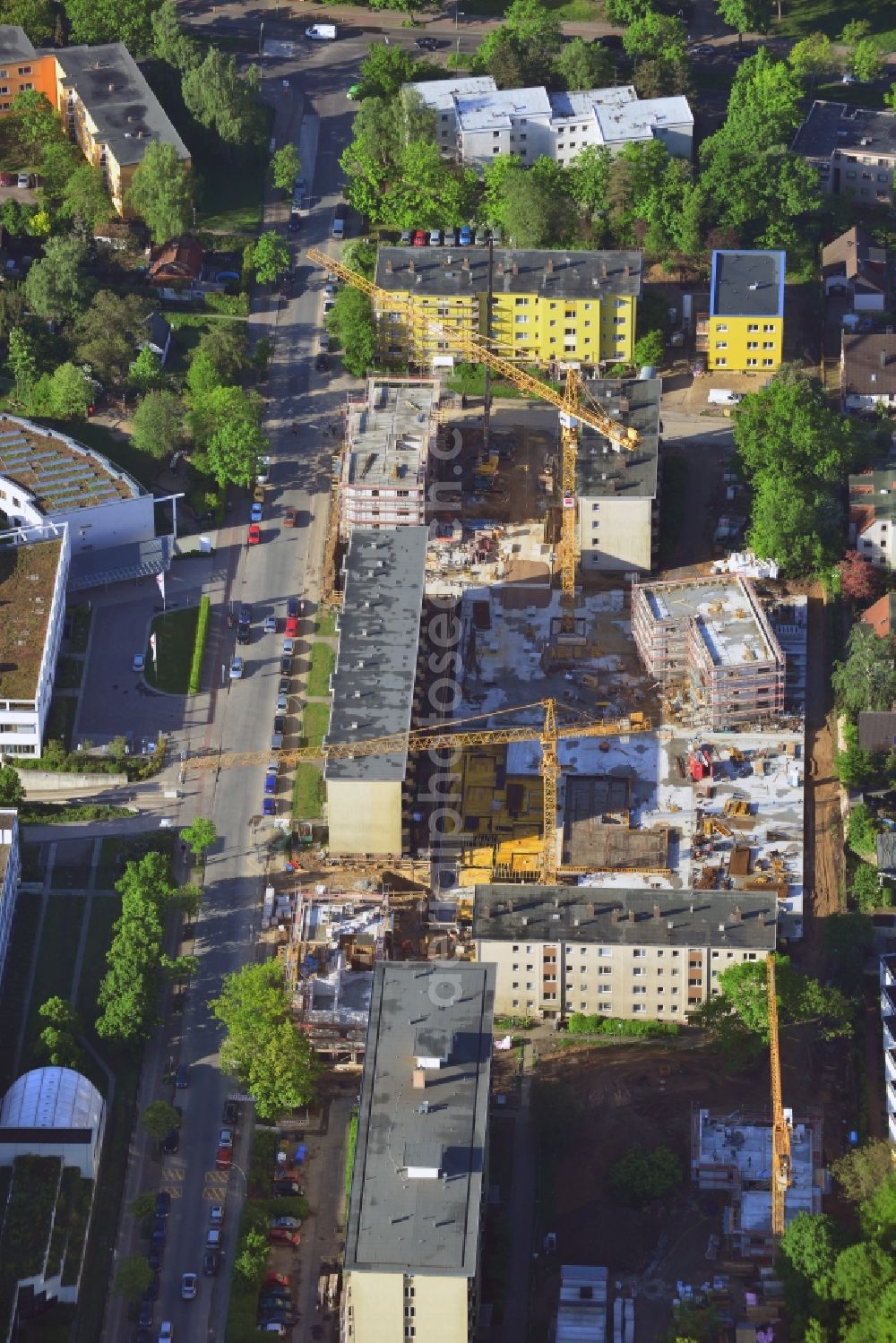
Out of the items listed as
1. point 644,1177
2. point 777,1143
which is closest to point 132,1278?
point 644,1177

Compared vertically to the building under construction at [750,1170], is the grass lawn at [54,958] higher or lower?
higher

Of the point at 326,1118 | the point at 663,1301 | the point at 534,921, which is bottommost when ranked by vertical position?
the point at 663,1301

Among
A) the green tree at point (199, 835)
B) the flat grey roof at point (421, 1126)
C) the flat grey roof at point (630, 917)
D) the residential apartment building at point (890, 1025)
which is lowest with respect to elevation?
the flat grey roof at point (421, 1126)

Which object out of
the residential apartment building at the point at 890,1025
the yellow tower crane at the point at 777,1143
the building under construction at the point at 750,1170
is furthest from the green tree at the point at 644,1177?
the residential apartment building at the point at 890,1025

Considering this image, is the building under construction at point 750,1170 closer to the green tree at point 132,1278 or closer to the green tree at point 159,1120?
the green tree at point 159,1120

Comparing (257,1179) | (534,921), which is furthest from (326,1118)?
(534,921)

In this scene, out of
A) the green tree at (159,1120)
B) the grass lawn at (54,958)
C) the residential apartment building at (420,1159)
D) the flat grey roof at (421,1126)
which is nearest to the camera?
the residential apartment building at (420,1159)

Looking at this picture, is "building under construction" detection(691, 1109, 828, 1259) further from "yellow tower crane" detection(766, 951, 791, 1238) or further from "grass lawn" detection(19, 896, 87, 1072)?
"grass lawn" detection(19, 896, 87, 1072)

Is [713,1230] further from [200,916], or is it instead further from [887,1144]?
[200,916]
